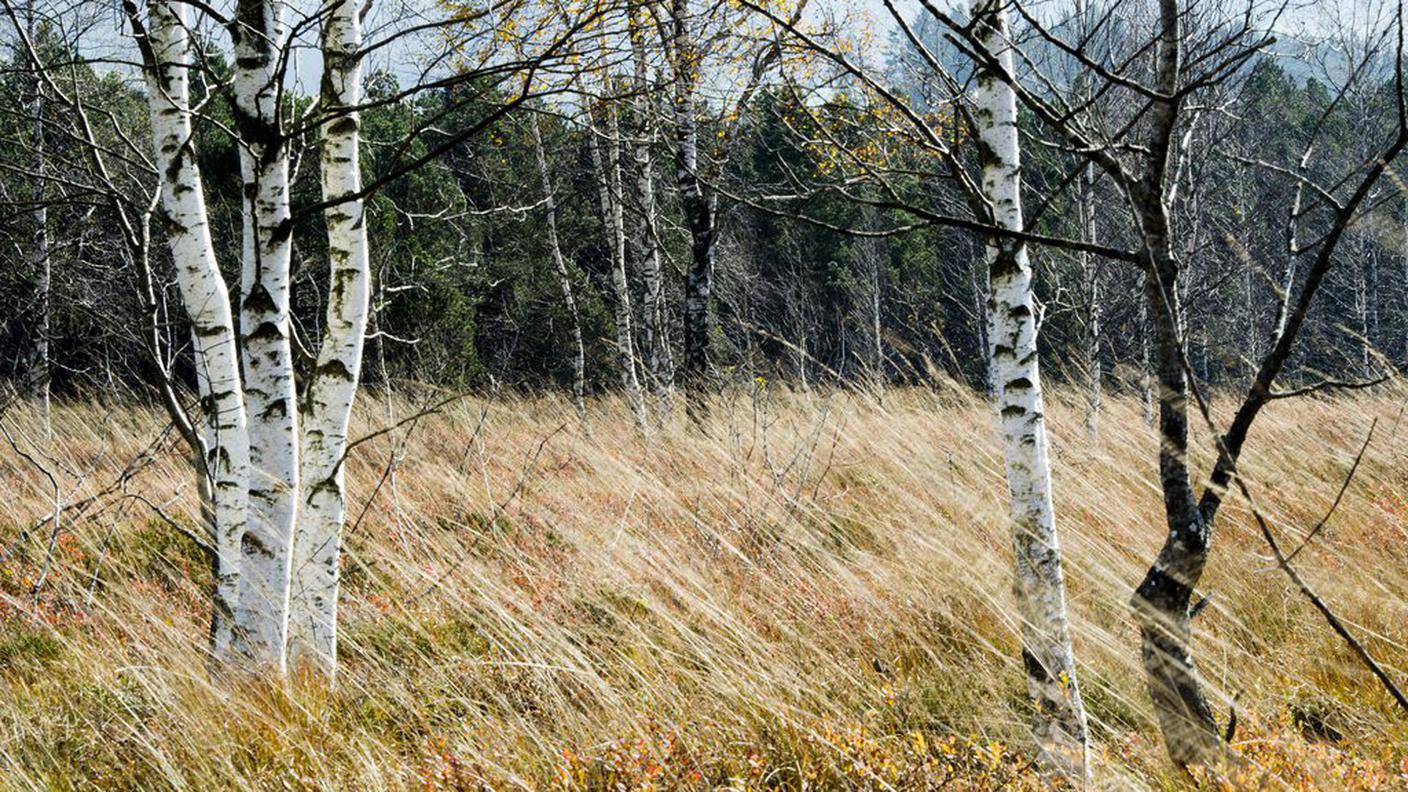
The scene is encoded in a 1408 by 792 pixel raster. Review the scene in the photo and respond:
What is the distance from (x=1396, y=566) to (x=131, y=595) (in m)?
5.15

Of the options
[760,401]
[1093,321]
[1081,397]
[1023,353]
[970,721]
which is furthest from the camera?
[1081,397]

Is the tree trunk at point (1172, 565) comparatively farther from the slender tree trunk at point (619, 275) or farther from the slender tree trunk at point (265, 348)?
the slender tree trunk at point (619, 275)

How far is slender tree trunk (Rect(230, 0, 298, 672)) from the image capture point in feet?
8.71

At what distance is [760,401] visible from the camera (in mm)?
7359

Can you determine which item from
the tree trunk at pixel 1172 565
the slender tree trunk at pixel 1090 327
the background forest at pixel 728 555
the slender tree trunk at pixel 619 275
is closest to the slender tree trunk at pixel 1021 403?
the background forest at pixel 728 555

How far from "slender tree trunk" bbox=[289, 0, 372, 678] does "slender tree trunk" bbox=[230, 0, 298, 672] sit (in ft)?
0.58

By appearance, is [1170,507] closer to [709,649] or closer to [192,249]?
[709,649]

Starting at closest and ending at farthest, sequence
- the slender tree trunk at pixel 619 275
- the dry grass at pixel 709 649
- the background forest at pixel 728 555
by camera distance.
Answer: the background forest at pixel 728 555 < the dry grass at pixel 709 649 < the slender tree trunk at pixel 619 275

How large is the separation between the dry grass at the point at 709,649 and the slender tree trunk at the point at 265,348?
0.25 metres

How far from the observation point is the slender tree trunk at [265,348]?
265cm

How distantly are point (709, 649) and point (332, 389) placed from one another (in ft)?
4.89

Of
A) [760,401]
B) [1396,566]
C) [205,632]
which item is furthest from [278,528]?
[760,401]

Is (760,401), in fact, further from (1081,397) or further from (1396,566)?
(1396,566)

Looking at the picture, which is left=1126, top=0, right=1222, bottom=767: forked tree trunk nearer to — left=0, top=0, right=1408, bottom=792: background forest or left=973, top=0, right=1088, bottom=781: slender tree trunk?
left=0, top=0, right=1408, bottom=792: background forest
